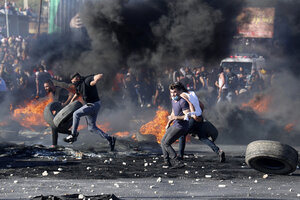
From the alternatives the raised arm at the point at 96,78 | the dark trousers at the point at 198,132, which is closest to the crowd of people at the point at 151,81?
the raised arm at the point at 96,78

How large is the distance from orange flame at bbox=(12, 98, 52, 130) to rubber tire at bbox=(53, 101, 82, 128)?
4.76 m

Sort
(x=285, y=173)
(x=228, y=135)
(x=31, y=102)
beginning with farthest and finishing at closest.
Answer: (x=31, y=102) < (x=228, y=135) < (x=285, y=173)

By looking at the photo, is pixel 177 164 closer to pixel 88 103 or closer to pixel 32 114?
pixel 88 103

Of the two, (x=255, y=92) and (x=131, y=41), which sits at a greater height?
(x=131, y=41)

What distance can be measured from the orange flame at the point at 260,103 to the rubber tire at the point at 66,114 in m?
8.21

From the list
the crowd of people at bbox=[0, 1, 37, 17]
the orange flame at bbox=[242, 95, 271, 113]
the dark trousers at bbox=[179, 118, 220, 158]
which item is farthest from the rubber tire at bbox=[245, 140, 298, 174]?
the crowd of people at bbox=[0, 1, 37, 17]

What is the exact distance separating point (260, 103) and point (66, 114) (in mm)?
9357

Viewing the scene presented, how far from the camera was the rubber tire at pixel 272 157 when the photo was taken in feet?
27.9

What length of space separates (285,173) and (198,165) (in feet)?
5.61

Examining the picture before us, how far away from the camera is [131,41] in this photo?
19.4m

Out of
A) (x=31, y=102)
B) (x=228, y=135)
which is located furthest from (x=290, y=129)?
(x=31, y=102)

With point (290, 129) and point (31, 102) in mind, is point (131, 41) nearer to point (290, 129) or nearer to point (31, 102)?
point (31, 102)

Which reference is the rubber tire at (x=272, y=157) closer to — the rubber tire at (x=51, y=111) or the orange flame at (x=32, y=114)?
the rubber tire at (x=51, y=111)

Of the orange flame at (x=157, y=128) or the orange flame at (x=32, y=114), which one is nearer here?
the orange flame at (x=157, y=128)
